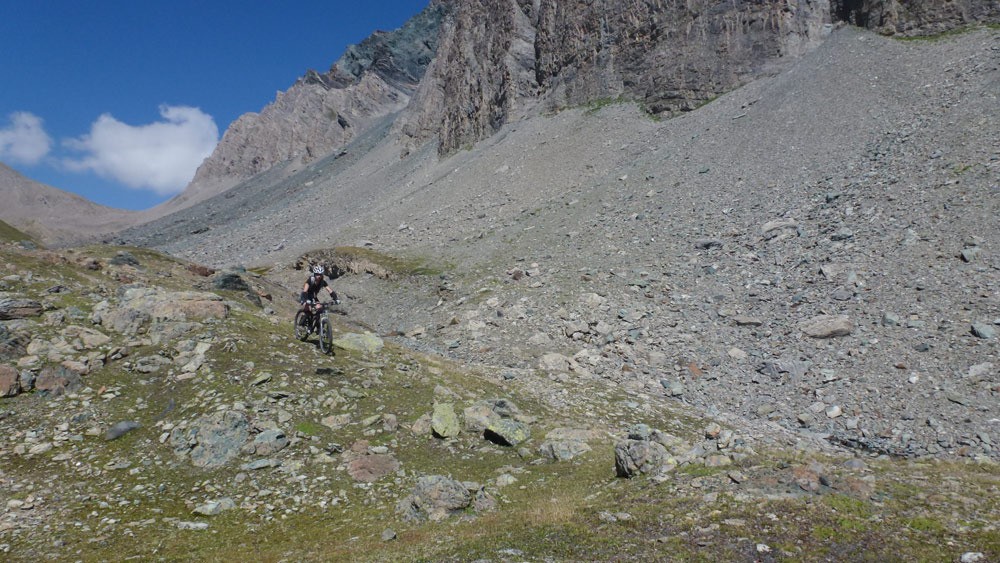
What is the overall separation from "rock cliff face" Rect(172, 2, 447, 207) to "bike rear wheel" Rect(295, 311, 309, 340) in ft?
381

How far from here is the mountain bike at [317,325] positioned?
49.4ft

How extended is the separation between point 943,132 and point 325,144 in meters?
119

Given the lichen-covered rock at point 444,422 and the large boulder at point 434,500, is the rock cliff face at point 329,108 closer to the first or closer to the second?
the lichen-covered rock at point 444,422

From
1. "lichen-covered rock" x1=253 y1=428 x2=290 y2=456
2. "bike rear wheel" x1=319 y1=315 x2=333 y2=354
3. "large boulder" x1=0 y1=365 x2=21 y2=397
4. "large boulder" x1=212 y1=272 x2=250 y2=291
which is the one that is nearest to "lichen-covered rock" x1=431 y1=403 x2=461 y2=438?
"lichen-covered rock" x1=253 y1=428 x2=290 y2=456

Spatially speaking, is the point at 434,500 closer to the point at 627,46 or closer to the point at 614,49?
the point at 627,46

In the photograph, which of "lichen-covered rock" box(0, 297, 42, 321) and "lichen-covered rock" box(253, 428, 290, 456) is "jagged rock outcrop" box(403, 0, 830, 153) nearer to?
"lichen-covered rock" box(253, 428, 290, 456)

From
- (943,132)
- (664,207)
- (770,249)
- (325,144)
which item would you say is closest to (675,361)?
(770,249)

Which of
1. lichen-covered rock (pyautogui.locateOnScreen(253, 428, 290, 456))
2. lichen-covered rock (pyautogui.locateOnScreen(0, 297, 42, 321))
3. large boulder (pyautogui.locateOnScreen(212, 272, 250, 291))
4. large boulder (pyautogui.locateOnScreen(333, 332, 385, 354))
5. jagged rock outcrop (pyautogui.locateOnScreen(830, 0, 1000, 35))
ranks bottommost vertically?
lichen-covered rock (pyautogui.locateOnScreen(253, 428, 290, 456))

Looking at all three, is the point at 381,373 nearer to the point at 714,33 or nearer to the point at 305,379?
the point at 305,379

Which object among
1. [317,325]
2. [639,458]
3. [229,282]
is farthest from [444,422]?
[229,282]

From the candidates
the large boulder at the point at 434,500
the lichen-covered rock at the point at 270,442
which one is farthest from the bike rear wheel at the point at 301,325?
the large boulder at the point at 434,500

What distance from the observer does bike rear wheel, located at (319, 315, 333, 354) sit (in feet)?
49.2

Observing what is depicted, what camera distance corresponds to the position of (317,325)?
613 inches

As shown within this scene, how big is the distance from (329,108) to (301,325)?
133 metres
